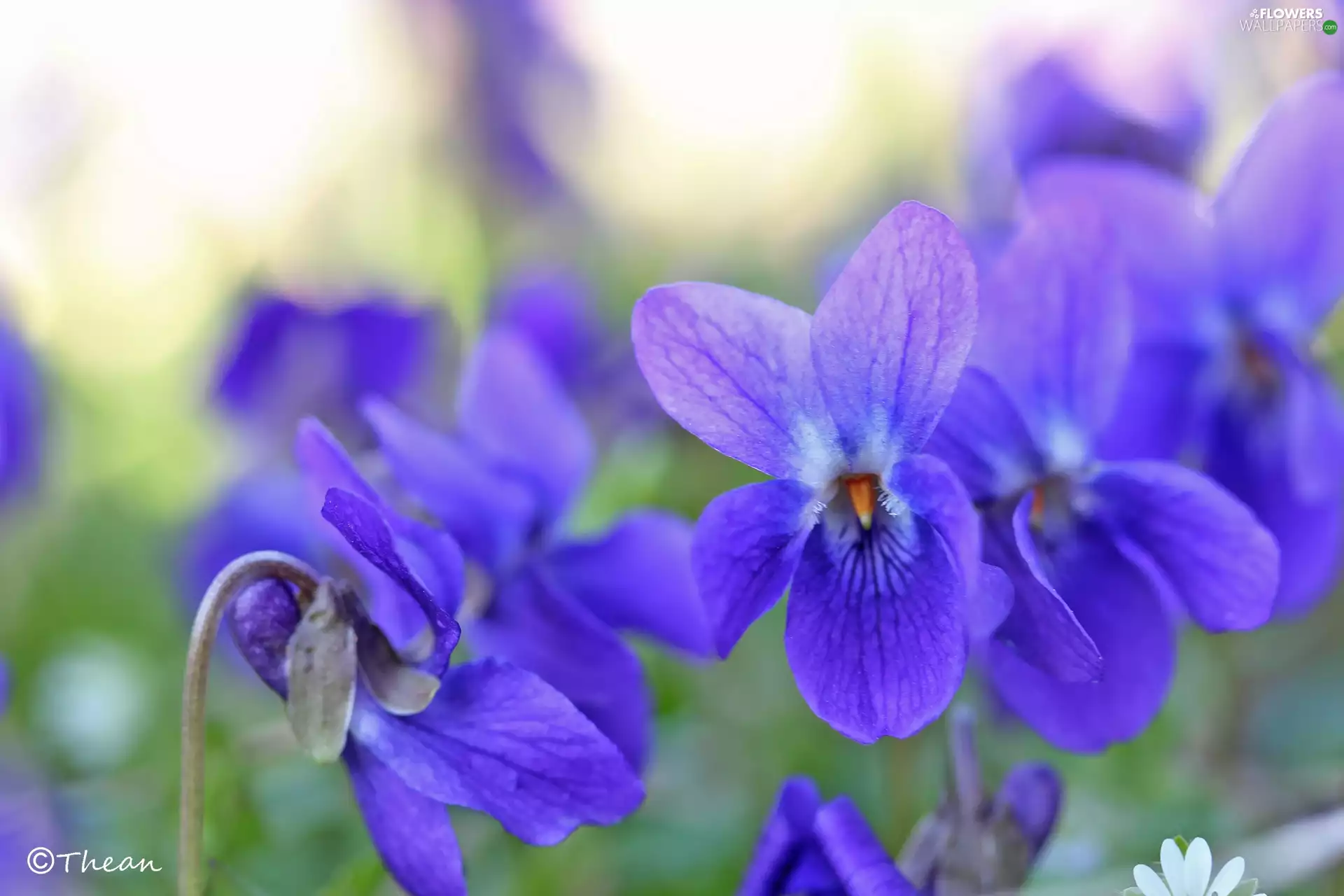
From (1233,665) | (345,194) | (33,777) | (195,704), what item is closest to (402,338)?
(33,777)

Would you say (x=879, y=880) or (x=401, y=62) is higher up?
(x=401, y=62)

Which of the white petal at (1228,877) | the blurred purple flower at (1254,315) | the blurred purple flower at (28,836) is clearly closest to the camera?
the white petal at (1228,877)

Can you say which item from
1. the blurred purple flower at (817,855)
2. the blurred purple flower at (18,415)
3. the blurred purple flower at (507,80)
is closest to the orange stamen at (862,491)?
the blurred purple flower at (817,855)

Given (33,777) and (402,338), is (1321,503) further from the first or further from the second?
(33,777)

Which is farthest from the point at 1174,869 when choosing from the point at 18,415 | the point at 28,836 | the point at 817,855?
the point at 18,415

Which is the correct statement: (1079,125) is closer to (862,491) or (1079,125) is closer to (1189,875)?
(862,491)

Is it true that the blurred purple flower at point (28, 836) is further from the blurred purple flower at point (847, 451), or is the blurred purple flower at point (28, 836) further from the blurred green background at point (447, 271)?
the blurred purple flower at point (847, 451)

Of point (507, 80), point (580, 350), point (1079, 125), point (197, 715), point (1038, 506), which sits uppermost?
point (1079, 125)

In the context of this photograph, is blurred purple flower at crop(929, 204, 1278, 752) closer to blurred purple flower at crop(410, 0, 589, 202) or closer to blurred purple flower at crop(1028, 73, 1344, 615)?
blurred purple flower at crop(1028, 73, 1344, 615)
